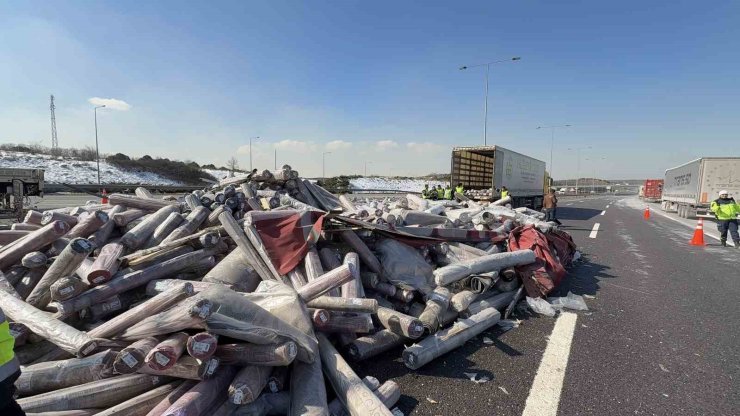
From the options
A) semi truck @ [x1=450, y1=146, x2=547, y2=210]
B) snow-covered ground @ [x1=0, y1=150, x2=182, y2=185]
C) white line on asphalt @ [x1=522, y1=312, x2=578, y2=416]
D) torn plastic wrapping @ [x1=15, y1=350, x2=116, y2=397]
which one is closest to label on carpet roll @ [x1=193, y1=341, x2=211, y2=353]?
torn plastic wrapping @ [x1=15, y1=350, x2=116, y2=397]

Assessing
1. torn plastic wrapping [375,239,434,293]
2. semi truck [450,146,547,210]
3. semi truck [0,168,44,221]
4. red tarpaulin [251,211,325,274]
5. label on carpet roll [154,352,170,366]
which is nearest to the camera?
label on carpet roll [154,352,170,366]

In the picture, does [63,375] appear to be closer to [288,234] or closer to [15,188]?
[288,234]

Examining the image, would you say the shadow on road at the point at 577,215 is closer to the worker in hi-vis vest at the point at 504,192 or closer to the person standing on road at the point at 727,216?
the worker in hi-vis vest at the point at 504,192

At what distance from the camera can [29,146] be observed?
50.2 m

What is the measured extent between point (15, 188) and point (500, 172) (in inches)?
733

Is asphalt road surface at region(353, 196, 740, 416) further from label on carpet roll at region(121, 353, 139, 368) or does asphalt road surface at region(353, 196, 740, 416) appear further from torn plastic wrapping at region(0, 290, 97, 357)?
torn plastic wrapping at region(0, 290, 97, 357)

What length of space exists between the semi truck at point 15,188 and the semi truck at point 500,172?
16.7 meters

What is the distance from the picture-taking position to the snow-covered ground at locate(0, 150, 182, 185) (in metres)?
38.4

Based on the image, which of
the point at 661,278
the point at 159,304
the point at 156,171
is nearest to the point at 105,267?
the point at 159,304

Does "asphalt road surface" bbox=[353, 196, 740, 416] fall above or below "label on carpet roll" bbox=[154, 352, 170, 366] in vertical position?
below

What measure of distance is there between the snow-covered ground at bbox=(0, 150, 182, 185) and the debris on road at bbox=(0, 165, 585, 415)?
1701 inches

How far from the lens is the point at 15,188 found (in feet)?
36.0

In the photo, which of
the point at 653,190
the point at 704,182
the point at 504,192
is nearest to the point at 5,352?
the point at 504,192

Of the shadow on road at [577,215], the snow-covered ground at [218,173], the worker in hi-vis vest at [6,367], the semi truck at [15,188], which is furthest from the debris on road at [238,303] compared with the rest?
the snow-covered ground at [218,173]
